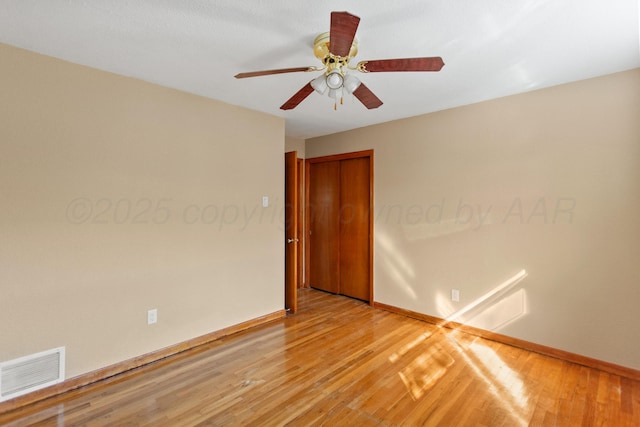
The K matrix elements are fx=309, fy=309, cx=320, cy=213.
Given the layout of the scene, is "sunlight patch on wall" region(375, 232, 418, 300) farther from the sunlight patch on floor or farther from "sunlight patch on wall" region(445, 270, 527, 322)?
the sunlight patch on floor

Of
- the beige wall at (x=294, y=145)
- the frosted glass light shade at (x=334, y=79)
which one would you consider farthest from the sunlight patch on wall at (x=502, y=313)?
the beige wall at (x=294, y=145)

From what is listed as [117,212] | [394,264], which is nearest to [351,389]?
[394,264]

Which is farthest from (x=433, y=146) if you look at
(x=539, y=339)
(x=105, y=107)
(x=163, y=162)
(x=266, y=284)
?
(x=105, y=107)

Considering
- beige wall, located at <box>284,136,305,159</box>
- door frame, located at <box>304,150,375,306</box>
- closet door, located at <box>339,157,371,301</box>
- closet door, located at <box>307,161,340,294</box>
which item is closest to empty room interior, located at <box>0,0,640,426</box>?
door frame, located at <box>304,150,375,306</box>

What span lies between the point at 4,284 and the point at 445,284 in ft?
12.3

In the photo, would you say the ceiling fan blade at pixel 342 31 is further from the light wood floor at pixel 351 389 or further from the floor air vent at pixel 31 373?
the floor air vent at pixel 31 373

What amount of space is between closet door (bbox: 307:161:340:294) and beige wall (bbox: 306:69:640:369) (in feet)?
3.00

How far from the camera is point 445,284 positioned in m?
3.44

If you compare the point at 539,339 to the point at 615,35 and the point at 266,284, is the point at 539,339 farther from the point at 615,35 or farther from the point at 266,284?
the point at 266,284

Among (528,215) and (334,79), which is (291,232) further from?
(528,215)

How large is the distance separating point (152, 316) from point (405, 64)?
9.04 feet

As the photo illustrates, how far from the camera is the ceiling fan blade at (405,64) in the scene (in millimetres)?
1612

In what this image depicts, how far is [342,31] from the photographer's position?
1408 mm

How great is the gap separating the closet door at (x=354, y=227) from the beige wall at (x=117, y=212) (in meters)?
1.43
